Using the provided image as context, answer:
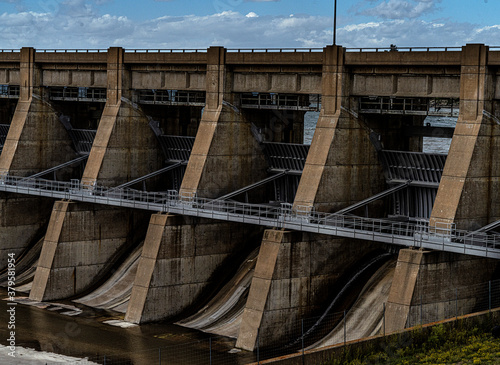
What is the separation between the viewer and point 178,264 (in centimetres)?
4484

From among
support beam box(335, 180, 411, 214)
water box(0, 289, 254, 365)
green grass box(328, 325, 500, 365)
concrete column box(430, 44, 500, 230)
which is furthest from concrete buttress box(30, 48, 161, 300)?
Result: green grass box(328, 325, 500, 365)

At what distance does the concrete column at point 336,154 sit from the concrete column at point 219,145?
629cm

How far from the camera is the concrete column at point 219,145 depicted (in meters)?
46.5

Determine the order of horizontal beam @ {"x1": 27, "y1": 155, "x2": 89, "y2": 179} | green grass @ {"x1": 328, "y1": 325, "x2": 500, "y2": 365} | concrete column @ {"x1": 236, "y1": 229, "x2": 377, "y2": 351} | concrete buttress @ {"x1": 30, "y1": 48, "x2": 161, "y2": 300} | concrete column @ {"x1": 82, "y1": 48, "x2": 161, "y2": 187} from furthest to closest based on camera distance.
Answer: horizontal beam @ {"x1": 27, "y1": 155, "x2": 89, "y2": 179} → concrete column @ {"x1": 82, "y1": 48, "x2": 161, "y2": 187} → concrete buttress @ {"x1": 30, "y1": 48, "x2": 161, "y2": 300} → concrete column @ {"x1": 236, "y1": 229, "x2": 377, "y2": 351} → green grass @ {"x1": 328, "y1": 325, "x2": 500, "y2": 365}

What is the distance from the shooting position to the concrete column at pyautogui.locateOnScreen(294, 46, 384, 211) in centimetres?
4134

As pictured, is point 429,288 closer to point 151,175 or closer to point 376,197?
point 376,197

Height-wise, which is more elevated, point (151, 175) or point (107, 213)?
point (151, 175)

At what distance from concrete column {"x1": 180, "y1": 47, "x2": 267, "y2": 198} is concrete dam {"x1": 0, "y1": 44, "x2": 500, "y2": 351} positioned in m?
0.08

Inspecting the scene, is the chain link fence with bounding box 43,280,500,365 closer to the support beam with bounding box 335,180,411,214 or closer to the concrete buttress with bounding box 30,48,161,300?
the support beam with bounding box 335,180,411,214

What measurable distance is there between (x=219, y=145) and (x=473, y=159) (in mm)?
14358

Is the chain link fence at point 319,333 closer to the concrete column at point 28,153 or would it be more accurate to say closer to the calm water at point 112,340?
the calm water at point 112,340

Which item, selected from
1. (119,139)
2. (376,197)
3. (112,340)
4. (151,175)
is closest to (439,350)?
(376,197)

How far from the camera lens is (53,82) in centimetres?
5772

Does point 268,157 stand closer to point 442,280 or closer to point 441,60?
point 441,60
